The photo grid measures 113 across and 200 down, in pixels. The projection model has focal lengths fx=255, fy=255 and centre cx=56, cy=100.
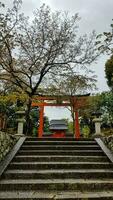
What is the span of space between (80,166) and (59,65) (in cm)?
829

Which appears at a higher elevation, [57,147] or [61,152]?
[57,147]

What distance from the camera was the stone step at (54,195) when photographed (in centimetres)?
529

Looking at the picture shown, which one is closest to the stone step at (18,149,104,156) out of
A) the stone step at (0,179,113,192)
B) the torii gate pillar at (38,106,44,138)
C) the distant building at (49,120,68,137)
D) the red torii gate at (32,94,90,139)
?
the stone step at (0,179,113,192)

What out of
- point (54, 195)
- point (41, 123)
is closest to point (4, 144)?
point (54, 195)

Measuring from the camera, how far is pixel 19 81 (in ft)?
46.1

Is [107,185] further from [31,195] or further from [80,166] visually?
[31,195]

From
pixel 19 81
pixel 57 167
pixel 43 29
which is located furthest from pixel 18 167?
pixel 43 29

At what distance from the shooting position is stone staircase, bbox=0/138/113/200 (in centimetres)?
567

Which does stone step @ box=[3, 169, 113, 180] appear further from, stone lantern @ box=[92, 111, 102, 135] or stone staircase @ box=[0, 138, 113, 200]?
stone lantern @ box=[92, 111, 102, 135]

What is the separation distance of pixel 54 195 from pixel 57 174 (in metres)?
1.16

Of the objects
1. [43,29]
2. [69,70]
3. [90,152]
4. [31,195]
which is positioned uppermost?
[43,29]

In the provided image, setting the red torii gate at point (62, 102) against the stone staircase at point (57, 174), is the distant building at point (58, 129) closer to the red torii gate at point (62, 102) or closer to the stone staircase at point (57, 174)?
the red torii gate at point (62, 102)

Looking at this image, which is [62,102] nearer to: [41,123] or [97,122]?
[41,123]

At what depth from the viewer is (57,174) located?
6680 millimetres
